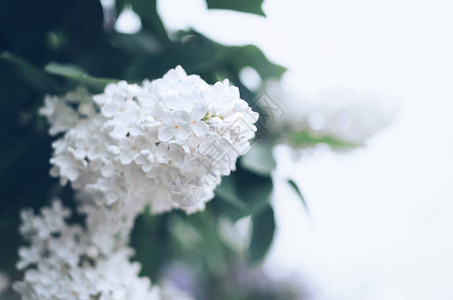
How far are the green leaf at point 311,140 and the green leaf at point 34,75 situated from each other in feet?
1.54

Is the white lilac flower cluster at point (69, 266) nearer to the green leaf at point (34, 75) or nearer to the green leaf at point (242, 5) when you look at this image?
the green leaf at point (34, 75)

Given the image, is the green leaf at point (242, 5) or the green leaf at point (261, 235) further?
the green leaf at point (261, 235)

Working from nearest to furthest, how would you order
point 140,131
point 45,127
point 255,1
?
point 140,131, point 255,1, point 45,127

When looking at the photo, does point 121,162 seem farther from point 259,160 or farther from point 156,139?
point 259,160

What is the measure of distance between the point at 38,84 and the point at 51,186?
175mm

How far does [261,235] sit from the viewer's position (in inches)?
26.5

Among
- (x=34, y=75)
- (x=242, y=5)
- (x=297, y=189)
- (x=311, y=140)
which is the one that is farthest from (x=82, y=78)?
(x=311, y=140)

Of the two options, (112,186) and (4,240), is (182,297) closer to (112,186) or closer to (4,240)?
(4,240)

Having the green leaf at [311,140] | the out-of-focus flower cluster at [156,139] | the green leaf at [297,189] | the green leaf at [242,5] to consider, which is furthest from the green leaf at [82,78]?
the green leaf at [311,140]

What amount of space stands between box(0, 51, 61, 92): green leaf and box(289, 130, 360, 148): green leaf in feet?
1.54

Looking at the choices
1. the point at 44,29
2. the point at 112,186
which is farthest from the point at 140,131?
the point at 44,29

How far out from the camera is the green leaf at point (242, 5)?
1.83 ft

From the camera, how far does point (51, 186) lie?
2.12ft

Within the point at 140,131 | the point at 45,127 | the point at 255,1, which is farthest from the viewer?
the point at 45,127
